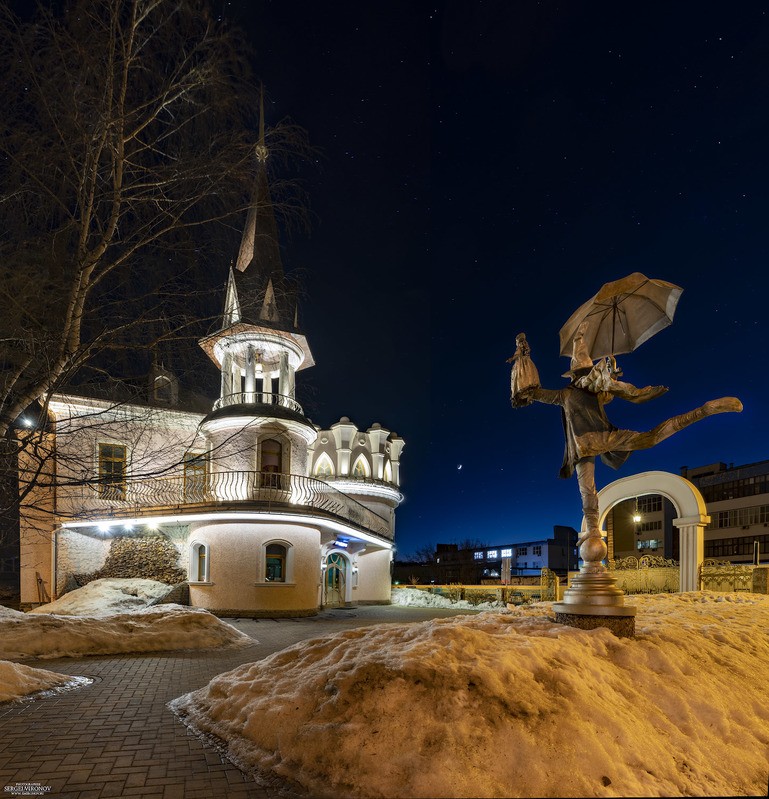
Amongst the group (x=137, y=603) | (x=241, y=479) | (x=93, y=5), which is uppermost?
(x=93, y=5)

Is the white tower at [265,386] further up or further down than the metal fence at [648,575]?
further up

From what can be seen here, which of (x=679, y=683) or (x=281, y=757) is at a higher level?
(x=679, y=683)

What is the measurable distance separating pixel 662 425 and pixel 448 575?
83.5 m

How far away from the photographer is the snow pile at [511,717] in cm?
379

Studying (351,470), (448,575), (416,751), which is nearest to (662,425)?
(416,751)

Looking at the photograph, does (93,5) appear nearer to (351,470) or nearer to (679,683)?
(679,683)

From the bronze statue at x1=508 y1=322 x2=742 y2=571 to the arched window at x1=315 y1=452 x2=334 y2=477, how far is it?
22.8m

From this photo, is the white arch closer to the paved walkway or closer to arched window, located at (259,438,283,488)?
arched window, located at (259,438,283,488)

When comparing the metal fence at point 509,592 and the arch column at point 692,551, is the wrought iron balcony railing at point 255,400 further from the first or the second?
the arch column at point 692,551

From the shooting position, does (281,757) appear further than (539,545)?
No

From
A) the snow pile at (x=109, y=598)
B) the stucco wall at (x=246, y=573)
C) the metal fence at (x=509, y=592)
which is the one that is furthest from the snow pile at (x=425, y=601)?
the snow pile at (x=109, y=598)

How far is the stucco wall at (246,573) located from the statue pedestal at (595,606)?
14.6 m

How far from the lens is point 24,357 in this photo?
6.89 m

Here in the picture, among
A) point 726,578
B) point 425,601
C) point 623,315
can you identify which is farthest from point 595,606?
point 425,601
